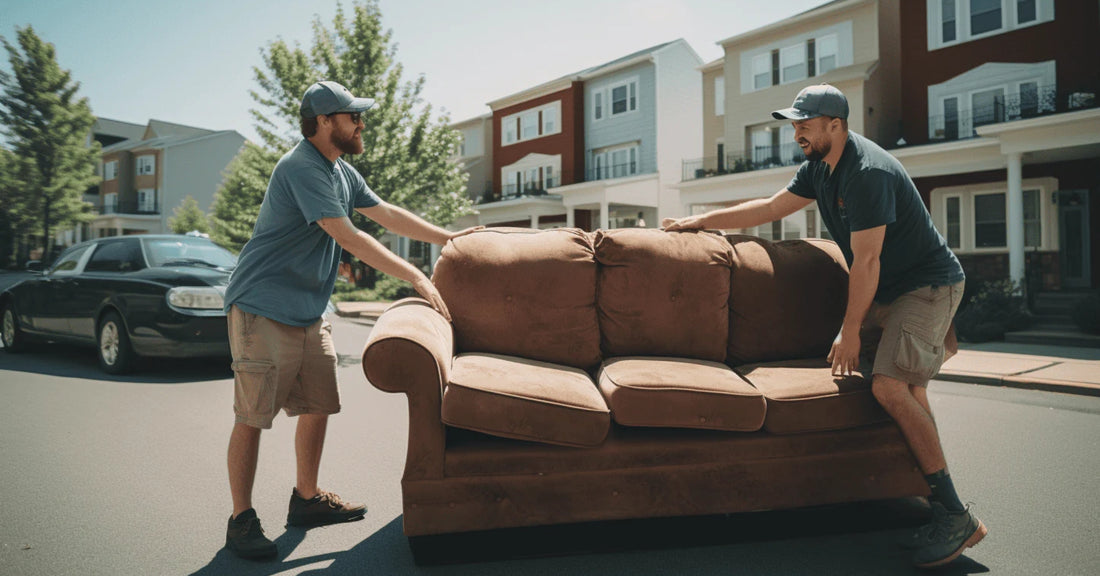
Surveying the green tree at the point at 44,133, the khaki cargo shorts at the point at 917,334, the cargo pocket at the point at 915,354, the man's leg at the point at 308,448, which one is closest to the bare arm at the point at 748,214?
the khaki cargo shorts at the point at 917,334

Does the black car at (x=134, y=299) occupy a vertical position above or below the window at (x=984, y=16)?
below

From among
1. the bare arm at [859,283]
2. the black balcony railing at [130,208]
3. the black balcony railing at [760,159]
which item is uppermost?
the black balcony railing at [130,208]

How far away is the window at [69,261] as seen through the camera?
8.55m

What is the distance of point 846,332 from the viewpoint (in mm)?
3145

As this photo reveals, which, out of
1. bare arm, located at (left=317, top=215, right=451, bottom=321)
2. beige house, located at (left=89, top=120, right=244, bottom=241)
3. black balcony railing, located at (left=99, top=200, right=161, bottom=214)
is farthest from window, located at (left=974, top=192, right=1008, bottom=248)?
black balcony railing, located at (left=99, top=200, right=161, bottom=214)

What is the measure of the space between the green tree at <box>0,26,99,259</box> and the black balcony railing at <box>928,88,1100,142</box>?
33.9m

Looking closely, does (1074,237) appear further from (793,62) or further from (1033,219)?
(793,62)

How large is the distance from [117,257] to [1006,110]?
63.8ft

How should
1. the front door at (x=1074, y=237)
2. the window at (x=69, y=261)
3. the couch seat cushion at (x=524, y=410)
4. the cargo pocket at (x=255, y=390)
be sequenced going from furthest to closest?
the front door at (x=1074, y=237) < the window at (x=69, y=261) < the cargo pocket at (x=255, y=390) < the couch seat cushion at (x=524, y=410)

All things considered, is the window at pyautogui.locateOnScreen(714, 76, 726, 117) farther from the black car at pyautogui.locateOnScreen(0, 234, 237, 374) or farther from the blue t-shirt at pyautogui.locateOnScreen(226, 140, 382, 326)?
the blue t-shirt at pyautogui.locateOnScreen(226, 140, 382, 326)

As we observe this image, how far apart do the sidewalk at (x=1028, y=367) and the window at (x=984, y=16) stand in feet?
34.4

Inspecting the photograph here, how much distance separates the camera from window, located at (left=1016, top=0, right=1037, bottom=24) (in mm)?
16438

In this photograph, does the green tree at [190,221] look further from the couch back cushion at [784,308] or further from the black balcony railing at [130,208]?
the couch back cushion at [784,308]

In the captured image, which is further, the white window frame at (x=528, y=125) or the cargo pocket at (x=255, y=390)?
the white window frame at (x=528, y=125)
